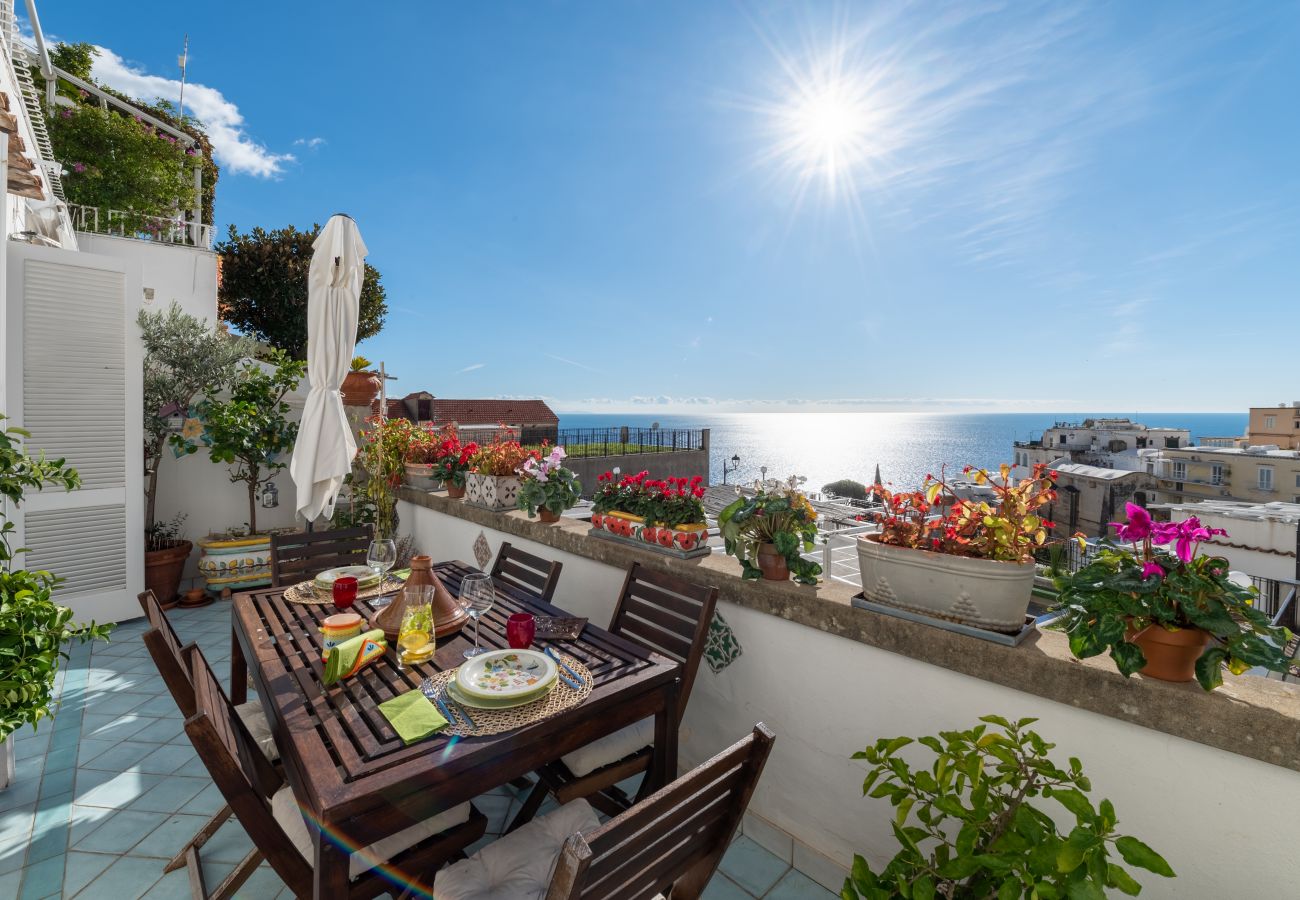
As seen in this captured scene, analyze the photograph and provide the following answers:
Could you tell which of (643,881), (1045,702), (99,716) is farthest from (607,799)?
(99,716)

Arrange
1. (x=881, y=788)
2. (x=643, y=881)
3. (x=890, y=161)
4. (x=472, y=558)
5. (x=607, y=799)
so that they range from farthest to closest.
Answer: (x=890, y=161), (x=472, y=558), (x=607, y=799), (x=881, y=788), (x=643, y=881)

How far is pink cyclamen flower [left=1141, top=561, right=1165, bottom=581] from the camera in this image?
120cm

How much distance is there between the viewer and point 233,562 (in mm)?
4914

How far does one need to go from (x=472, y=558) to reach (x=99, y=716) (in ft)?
7.03

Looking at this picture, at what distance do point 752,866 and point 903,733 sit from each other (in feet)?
2.81

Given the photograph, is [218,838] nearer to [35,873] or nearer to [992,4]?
[35,873]

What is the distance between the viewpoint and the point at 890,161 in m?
5.52

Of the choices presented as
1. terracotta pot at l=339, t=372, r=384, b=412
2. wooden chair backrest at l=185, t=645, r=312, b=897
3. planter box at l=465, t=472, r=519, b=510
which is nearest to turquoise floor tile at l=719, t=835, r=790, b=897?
wooden chair backrest at l=185, t=645, r=312, b=897

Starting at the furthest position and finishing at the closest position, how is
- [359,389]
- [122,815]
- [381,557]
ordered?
[359,389]
[381,557]
[122,815]

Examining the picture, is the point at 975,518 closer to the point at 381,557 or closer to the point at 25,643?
the point at 381,557

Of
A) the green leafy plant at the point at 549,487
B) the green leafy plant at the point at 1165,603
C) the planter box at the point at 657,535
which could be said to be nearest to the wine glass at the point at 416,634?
the planter box at the point at 657,535

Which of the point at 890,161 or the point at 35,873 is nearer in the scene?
the point at 35,873

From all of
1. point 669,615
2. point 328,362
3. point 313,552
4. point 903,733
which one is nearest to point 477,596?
point 669,615

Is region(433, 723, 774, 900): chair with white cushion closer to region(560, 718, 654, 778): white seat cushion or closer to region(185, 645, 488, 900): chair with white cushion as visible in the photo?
region(185, 645, 488, 900): chair with white cushion
